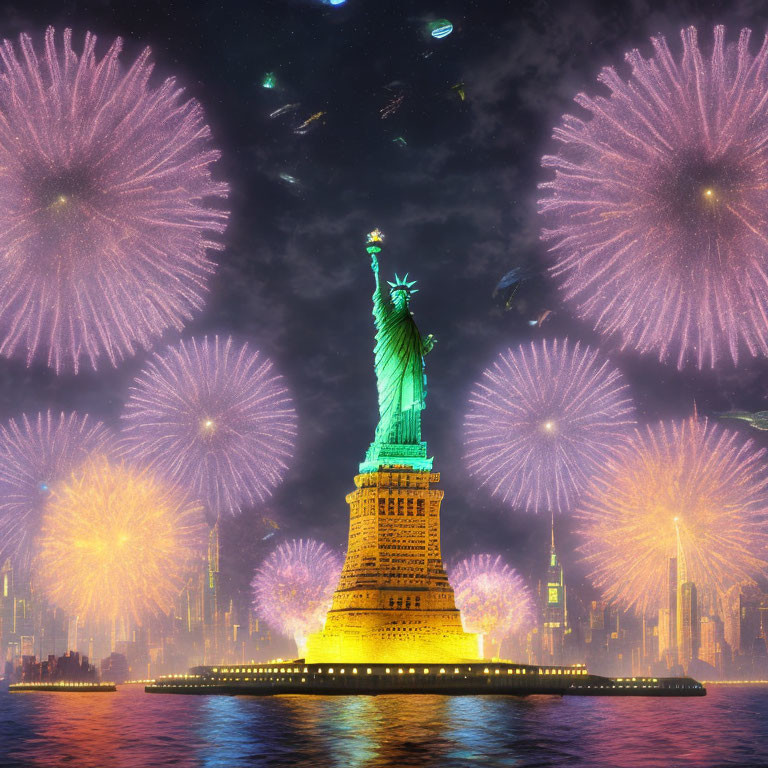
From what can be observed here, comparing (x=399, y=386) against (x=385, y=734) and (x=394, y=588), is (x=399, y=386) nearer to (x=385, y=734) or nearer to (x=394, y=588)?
(x=394, y=588)

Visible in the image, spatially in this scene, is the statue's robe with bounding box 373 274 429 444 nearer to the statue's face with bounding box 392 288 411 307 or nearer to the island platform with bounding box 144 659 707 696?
the statue's face with bounding box 392 288 411 307

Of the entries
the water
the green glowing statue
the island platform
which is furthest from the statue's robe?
the water

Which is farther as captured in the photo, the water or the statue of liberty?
the statue of liberty

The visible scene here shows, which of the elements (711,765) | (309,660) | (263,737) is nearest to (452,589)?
(309,660)

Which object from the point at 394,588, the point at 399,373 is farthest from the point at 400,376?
the point at 394,588

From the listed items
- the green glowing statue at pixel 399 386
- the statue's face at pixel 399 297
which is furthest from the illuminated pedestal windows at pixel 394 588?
the statue's face at pixel 399 297

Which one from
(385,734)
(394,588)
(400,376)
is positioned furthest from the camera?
(400,376)

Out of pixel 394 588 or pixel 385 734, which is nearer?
pixel 385 734

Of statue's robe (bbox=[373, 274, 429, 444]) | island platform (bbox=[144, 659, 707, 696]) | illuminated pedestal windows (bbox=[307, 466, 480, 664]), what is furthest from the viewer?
statue's robe (bbox=[373, 274, 429, 444])
